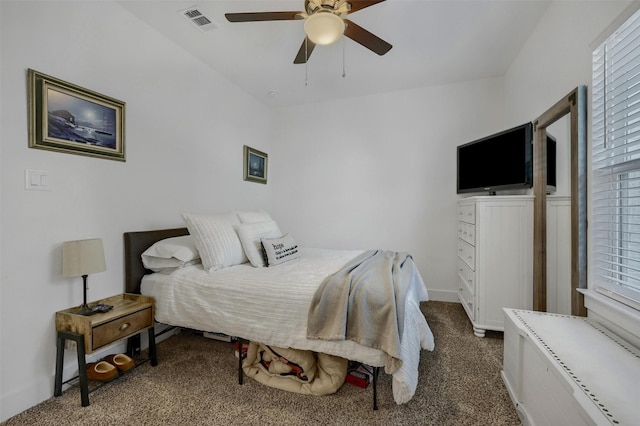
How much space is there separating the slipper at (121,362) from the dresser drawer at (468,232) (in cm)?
286

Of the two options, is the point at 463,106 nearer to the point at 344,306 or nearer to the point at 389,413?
the point at 344,306

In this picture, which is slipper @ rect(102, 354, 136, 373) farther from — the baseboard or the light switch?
the baseboard

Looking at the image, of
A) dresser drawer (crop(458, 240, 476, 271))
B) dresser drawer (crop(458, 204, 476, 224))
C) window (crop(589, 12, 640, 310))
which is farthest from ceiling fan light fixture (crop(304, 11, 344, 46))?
dresser drawer (crop(458, 240, 476, 271))

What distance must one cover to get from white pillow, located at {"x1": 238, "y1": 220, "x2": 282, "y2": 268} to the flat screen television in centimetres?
227

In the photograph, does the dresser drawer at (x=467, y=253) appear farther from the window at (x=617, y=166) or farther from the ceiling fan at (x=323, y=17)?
the ceiling fan at (x=323, y=17)

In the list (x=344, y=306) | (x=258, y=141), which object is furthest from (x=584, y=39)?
(x=258, y=141)

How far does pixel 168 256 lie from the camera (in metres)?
2.11

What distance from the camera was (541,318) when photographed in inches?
59.8

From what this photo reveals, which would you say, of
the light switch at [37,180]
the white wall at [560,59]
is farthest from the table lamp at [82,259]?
the white wall at [560,59]

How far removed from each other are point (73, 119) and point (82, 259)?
37.2 inches

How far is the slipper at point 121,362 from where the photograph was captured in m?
1.84

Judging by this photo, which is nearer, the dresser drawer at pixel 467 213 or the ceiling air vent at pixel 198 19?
the ceiling air vent at pixel 198 19

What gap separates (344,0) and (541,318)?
2.15 m

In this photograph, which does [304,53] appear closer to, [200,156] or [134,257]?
[200,156]
